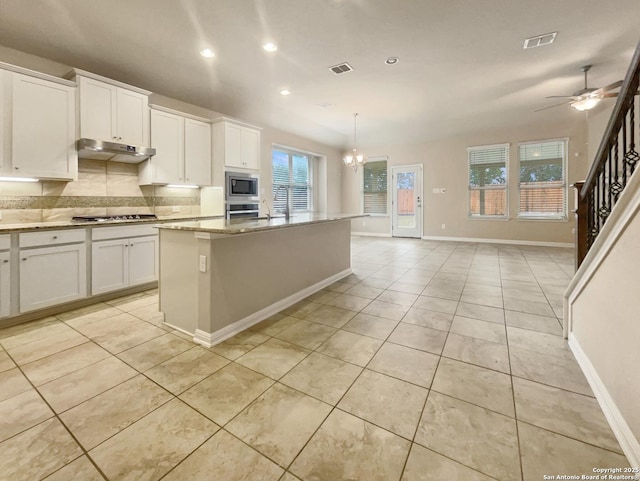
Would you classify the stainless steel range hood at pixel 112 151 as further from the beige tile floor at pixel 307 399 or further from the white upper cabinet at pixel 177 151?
the beige tile floor at pixel 307 399

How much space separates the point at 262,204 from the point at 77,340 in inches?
171

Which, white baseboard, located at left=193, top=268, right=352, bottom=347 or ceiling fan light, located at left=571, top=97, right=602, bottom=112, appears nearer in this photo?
white baseboard, located at left=193, top=268, right=352, bottom=347

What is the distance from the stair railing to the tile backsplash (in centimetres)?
517

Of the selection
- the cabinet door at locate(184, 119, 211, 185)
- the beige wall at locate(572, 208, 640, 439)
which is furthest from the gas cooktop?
the beige wall at locate(572, 208, 640, 439)

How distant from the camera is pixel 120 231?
351cm

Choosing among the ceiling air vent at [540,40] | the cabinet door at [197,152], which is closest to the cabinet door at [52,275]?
the cabinet door at [197,152]

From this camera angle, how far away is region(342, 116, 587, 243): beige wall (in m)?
→ 6.77

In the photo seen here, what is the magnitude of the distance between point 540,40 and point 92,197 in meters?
5.89

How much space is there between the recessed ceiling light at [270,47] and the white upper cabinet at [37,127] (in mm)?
2205

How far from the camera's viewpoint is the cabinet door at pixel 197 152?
4555 millimetres

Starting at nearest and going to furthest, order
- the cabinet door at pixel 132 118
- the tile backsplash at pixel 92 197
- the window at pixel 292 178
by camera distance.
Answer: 1. the tile backsplash at pixel 92 197
2. the cabinet door at pixel 132 118
3. the window at pixel 292 178

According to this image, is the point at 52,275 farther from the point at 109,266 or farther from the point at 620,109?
the point at 620,109

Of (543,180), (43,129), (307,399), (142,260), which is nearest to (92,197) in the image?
(43,129)

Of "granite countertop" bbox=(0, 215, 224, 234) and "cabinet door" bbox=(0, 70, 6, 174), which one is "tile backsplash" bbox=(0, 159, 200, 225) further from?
"cabinet door" bbox=(0, 70, 6, 174)
